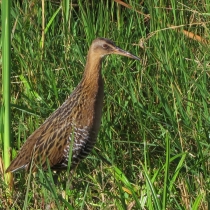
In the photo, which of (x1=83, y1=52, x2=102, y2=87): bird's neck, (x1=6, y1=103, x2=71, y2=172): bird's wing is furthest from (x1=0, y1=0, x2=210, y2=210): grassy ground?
(x1=83, y1=52, x2=102, y2=87): bird's neck

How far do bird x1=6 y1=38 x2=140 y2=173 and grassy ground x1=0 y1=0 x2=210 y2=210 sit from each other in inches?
5.2

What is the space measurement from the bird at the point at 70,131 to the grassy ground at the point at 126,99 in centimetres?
13

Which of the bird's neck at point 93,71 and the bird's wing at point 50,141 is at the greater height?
the bird's neck at point 93,71

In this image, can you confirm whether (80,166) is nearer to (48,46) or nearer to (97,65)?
(97,65)

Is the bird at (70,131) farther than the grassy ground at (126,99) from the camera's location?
Yes

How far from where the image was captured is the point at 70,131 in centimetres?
422

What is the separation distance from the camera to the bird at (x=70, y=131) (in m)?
4.14

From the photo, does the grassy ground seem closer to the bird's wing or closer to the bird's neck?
the bird's wing

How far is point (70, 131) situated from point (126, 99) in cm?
61

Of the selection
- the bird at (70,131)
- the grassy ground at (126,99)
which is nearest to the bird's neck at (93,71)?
the bird at (70,131)

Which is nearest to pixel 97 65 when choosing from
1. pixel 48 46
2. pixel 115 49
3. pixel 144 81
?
pixel 115 49

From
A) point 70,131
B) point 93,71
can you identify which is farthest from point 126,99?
point 70,131

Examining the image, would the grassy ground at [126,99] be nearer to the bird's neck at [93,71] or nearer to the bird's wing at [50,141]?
the bird's wing at [50,141]

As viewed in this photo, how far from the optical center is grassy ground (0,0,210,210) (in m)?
3.89
